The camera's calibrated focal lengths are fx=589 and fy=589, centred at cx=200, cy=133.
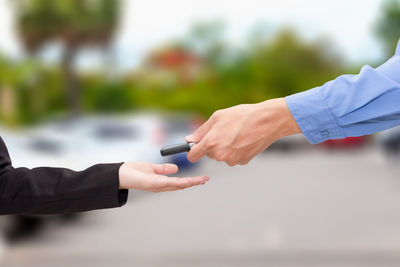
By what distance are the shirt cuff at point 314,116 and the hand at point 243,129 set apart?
0.08ft

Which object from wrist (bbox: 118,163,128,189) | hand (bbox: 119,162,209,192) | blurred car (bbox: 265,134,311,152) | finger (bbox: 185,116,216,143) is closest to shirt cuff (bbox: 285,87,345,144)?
finger (bbox: 185,116,216,143)

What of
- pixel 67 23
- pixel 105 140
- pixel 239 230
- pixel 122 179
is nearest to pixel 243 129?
pixel 122 179

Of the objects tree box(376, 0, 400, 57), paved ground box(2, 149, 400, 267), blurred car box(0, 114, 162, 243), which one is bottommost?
paved ground box(2, 149, 400, 267)

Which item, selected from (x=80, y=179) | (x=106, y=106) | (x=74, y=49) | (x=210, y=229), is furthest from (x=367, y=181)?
(x=74, y=49)

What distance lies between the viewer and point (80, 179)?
1.54 metres

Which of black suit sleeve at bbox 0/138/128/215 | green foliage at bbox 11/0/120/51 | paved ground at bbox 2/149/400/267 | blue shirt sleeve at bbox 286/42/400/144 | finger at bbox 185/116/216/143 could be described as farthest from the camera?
green foliage at bbox 11/0/120/51

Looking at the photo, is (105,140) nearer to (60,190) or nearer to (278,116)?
(278,116)

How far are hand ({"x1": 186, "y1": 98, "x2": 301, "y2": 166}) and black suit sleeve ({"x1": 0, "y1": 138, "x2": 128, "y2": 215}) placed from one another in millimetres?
344

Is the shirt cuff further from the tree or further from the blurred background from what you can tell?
the tree

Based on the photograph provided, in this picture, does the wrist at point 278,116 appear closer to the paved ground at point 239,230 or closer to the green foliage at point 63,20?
the paved ground at point 239,230

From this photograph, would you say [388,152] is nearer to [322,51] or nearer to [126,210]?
[126,210]

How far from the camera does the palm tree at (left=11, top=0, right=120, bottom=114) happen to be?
2367 centimetres

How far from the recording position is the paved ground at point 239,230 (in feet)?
17.3

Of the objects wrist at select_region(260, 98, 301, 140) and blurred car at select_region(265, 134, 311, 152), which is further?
blurred car at select_region(265, 134, 311, 152)
